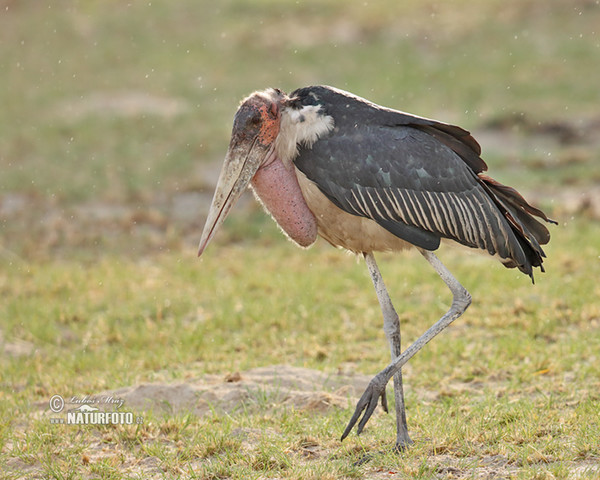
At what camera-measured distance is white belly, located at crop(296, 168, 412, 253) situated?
3947 millimetres

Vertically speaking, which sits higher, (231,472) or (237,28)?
(237,28)

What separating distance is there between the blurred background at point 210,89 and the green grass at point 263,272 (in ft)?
0.16

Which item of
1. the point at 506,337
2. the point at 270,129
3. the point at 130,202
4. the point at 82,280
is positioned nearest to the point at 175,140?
the point at 130,202

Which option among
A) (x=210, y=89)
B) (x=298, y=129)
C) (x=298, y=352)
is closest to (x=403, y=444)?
(x=298, y=129)

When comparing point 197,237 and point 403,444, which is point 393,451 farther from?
point 197,237

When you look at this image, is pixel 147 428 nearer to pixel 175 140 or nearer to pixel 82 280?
pixel 82 280

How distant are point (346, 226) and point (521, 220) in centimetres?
84

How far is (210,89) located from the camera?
563 inches

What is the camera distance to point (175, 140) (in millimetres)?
11758

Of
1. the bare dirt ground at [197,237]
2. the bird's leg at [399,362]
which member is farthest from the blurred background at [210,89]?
the bird's leg at [399,362]

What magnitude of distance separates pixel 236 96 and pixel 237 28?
402cm

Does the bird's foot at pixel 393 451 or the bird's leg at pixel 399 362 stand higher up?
the bird's leg at pixel 399 362

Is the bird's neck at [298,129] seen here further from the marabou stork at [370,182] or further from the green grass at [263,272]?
the green grass at [263,272]

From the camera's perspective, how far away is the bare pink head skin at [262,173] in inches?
155
